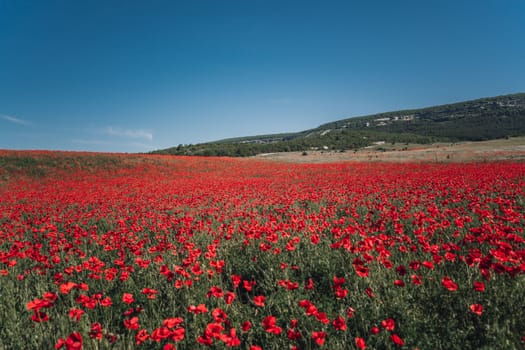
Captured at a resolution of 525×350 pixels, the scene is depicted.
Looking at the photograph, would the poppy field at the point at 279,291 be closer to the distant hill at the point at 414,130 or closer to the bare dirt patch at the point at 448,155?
the bare dirt patch at the point at 448,155

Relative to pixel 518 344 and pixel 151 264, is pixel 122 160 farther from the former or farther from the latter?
pixel 518 344

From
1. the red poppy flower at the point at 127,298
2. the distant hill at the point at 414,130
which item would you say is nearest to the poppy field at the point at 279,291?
the red poppy flower at the point at 127,298

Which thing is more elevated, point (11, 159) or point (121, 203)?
point (11, 159)

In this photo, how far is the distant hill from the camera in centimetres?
8099

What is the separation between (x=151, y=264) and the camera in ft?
13.3

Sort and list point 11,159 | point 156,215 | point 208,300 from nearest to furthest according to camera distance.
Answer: point 208,300 → point 156,215 → point 11,159

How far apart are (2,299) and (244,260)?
10.8 ft

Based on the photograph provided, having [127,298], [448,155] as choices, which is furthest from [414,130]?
[127,298]

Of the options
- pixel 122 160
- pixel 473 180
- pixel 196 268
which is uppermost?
pixel 122 160

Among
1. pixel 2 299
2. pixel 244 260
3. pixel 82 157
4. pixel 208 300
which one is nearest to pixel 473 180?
pixel 244 260

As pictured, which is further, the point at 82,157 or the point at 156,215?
the point at 82,157

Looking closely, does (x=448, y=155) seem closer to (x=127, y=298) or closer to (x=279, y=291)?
(x=279, y=291)

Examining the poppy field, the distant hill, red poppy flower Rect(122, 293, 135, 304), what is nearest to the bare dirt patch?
the poppy field

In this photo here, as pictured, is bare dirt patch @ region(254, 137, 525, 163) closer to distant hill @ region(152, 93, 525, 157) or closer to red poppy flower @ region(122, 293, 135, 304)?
red poppy flower @ region(122, 293, 135, 304)
